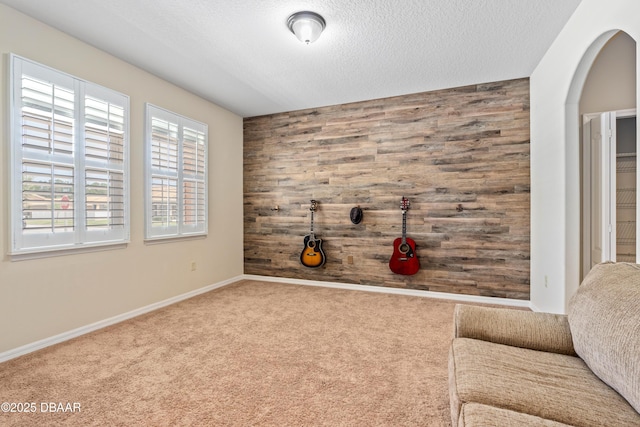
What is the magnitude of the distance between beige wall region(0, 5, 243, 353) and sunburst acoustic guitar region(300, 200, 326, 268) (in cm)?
116

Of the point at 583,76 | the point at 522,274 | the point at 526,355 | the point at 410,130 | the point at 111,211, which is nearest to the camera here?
the point at 526,355

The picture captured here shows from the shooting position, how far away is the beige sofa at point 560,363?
3.20 feet

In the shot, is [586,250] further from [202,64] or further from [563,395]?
[202,64]

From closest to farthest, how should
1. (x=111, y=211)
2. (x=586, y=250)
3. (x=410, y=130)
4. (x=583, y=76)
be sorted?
1. (x=583, y=76)
2. (x=586, y=250)
3. (x=111, y=211)
4. (x=410, y=130)

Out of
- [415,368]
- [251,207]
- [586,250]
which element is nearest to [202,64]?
[251,207]

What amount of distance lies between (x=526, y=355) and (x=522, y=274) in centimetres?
255

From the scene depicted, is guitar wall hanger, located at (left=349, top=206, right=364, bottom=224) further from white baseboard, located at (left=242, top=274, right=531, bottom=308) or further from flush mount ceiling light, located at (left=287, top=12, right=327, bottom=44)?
flush mount ceiling light, located at (left=287, top=12, right=327, bottom=44)

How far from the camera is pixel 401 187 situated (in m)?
3.99

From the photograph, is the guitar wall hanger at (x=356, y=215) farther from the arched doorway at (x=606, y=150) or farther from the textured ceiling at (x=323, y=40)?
the arched doorway at (x=606, y=150)

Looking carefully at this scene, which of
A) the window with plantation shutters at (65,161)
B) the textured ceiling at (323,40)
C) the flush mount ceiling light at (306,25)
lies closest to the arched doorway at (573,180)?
the textured ceiling at (323,40)

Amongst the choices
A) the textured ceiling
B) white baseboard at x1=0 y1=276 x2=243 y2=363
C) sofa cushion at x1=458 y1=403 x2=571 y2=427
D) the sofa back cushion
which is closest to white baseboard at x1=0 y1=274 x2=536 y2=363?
white baseboard at x1=0 y1=276 x2=243 y2=363

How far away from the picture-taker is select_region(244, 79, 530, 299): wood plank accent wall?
355 centimetres

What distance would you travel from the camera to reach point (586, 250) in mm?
2615

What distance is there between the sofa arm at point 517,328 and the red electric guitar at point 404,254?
2194 millimetres
